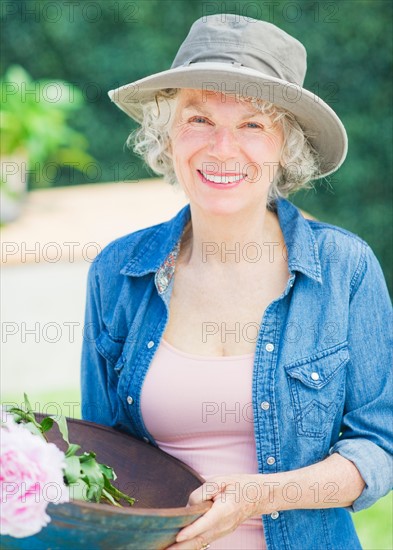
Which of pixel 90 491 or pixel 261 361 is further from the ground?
pixel 261 361

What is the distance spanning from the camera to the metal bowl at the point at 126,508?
4.40 feet

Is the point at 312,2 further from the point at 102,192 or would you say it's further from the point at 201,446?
the point at 201,446

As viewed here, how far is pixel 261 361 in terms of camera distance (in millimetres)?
1870

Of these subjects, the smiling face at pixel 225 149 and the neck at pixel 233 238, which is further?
the neck at pixel 233 238

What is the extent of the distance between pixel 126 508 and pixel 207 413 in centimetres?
56

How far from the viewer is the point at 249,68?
183 centimetres

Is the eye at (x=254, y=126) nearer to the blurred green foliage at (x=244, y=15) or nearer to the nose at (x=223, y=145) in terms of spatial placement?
the nose at (x=223, y=145)

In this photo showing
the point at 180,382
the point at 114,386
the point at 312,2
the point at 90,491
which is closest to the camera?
the point at 90,491

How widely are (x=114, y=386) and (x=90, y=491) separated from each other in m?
0.55

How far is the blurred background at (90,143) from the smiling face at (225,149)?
2.42 m

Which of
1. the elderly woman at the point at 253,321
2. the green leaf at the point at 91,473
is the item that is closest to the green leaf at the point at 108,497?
the green leaf at the point at 91,473

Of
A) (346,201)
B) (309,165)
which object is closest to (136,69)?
(346,201)

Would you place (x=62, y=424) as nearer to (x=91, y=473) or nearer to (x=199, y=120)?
(x=91, y=473)

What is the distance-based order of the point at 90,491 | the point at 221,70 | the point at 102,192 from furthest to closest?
the point at 102,192
the point at 221,70
the point at 90,491
